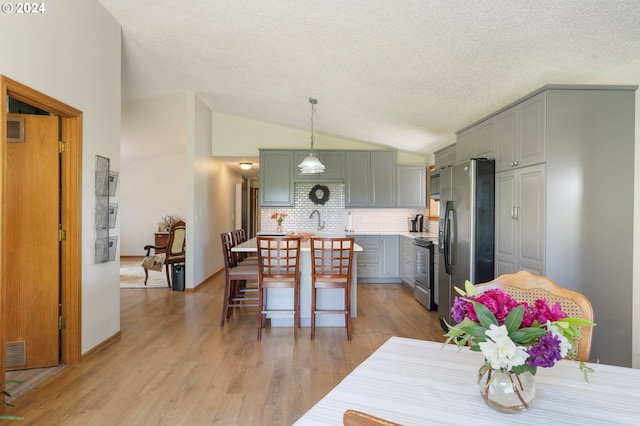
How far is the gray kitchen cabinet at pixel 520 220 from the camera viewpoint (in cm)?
245

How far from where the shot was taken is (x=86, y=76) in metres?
2.79

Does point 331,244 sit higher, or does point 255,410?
Answer: point 331,244

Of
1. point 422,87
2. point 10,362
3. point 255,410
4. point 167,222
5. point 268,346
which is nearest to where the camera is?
point 255,410

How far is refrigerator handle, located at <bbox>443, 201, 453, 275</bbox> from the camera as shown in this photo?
3422 mm

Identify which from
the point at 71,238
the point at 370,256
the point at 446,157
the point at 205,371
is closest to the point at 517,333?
the point at 205,371

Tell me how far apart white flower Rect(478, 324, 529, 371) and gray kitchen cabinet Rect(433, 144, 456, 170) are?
142 inches

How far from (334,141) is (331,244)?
341 centimetres

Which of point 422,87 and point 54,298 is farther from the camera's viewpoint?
point 422,87

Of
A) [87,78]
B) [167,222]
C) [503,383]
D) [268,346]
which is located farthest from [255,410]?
[167,222]

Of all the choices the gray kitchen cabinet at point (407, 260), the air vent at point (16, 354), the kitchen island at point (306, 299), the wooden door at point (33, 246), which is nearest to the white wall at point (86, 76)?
the wooden door at point (33, 246)

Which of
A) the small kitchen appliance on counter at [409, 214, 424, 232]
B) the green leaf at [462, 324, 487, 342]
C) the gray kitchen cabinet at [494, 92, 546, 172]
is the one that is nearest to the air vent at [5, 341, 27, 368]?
the green leaf at [462, 324, 487, 342]

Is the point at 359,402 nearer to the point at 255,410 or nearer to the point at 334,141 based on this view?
the point at 255,410

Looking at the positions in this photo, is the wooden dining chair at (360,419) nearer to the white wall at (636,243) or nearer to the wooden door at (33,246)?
the white wall at (636,243)

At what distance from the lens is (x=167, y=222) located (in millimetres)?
8219
